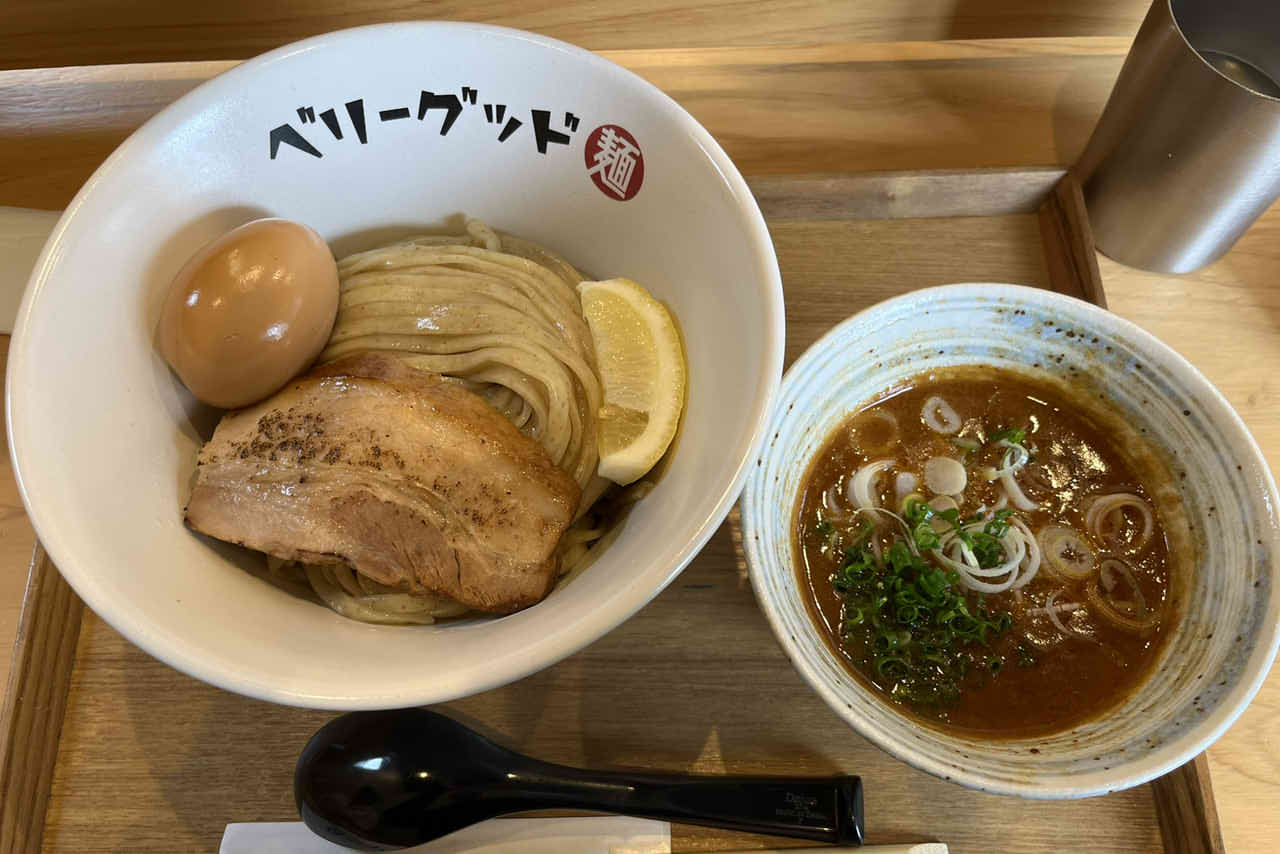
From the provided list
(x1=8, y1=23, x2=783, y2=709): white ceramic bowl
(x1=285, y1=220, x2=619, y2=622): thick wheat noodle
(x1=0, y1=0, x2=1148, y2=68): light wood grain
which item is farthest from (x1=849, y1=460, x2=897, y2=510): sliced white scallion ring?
(x1=0, y1=0, x2=1148, y2=68): light wood grain

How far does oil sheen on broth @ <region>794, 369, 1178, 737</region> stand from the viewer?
1.34 metres

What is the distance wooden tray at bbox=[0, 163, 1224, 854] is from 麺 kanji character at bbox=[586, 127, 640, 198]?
2.25ft

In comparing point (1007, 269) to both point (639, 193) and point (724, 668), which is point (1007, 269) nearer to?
point (639, 193)

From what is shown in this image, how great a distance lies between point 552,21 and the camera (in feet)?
7.26

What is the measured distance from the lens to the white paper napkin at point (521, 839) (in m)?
Answer: 1.34

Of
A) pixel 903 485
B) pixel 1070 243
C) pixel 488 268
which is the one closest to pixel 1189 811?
pixel 903 485

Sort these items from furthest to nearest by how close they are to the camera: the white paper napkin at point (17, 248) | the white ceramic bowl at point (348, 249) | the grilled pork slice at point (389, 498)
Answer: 1. the white paper napkin at point (17, 248)
2. the grilled pork slice at point (389, 498)
3. the white ceramic bowl at point (348, 249)

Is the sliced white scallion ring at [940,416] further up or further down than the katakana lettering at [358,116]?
further down

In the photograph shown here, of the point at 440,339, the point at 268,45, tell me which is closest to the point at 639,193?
the point at 440,339

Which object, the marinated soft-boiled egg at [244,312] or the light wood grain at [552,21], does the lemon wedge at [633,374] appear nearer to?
the marinated soft-boiled egg at [244,312]

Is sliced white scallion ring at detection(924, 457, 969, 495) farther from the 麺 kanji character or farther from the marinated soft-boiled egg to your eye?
the marinated soft-boiled egg

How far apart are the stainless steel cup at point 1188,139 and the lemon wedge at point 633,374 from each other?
3.58 feet

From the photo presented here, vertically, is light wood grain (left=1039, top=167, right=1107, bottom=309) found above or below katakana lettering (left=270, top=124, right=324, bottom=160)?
below

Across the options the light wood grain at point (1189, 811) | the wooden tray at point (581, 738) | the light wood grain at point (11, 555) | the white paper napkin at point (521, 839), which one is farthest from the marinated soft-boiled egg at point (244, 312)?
the light wood grain at point (1189, 811)
